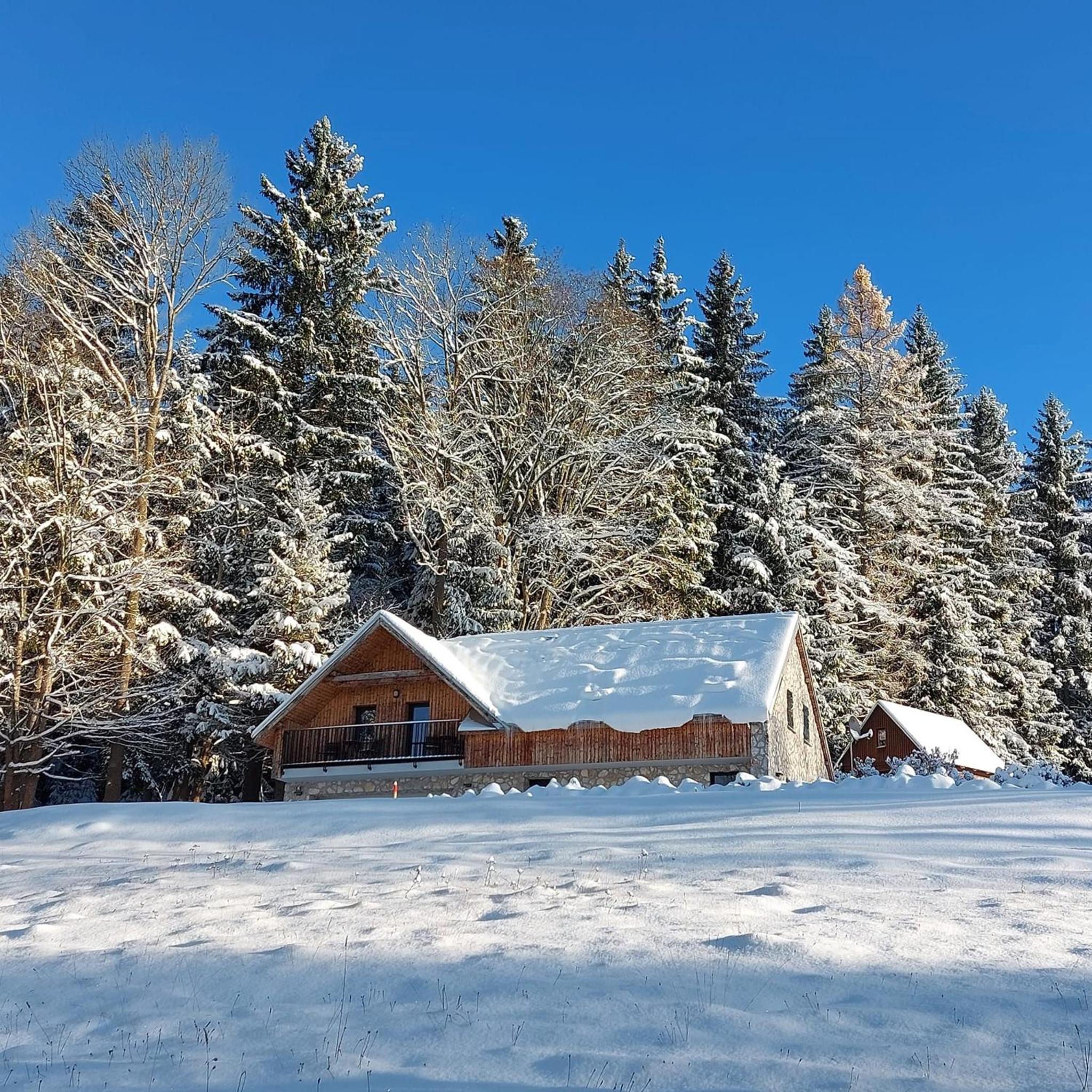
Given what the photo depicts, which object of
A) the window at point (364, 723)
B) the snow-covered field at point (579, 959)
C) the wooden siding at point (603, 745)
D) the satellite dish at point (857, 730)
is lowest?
the snow-covered field at point (579, 959)

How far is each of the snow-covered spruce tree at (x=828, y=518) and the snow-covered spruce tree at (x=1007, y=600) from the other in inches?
256

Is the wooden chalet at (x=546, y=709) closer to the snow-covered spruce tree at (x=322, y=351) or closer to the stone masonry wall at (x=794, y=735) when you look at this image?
the stone masonry wall at (x=794, y=735)

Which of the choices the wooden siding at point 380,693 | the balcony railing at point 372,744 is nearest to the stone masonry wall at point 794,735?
the balcony railing at point 372,744

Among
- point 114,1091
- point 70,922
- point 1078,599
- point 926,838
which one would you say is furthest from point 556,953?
point 1078,599

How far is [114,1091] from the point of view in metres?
4.71

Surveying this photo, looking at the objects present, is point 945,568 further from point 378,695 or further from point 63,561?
point 63,561

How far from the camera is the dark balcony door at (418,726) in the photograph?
23344 mm

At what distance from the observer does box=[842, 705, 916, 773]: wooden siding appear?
32781 mm

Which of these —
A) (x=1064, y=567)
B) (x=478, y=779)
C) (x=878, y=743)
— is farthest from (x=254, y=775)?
(x=1064, y=567)

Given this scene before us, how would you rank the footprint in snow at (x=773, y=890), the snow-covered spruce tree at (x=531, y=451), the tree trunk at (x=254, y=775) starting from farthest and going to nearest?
the snow-covered spruce tree at (x=531, y=451) < the tree trunk at (x=254, y=775) < the footprint in snow at (x=773, y=890)

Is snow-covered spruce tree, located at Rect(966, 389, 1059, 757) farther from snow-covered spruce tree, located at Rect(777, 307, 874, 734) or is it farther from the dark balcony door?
the dark balcony door

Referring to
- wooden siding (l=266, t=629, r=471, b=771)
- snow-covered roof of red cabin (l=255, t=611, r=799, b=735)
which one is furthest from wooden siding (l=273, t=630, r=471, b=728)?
snow-covered roof of red cabin (l=255, t=611, r=799, b=735)

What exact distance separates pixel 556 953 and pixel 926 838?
478cm

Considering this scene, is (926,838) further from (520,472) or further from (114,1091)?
(520,472)
